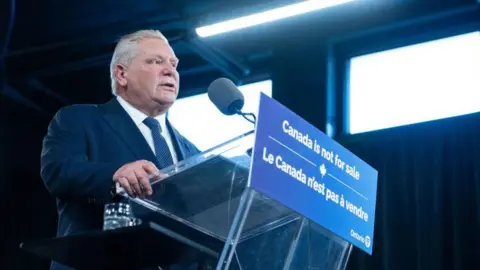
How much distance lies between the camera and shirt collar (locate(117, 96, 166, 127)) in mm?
→ 2217

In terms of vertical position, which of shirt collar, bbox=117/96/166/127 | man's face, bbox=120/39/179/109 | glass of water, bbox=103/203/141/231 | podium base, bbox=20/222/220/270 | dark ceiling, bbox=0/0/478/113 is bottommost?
podium base, bbox=20/222/220/270

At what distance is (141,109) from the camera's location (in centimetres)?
229

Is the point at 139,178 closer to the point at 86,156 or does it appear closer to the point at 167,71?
the point at 86,156

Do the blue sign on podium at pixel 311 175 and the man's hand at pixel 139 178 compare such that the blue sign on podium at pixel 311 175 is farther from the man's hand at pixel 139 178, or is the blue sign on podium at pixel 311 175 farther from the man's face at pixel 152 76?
the man's face at pixel 152 76

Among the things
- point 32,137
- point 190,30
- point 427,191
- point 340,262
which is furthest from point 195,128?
point 340,262

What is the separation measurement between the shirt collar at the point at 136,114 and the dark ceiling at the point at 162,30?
7.51 ft

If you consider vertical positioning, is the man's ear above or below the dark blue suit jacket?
above

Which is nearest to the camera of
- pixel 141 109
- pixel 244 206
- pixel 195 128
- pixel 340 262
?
pixel 244 206

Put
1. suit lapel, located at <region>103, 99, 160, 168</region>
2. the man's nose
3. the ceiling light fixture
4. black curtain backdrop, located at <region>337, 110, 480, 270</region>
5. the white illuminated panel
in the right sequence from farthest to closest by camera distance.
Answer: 1. the white illuminated panel
2. the ceiling light fixture
3. black curtain backdrop, located at <region>337, 110, 480, 270</region>
4. the man's nose
5. suit lapel, located at <region>103, 99, 160, 168</region>

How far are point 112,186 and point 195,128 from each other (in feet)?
11.8

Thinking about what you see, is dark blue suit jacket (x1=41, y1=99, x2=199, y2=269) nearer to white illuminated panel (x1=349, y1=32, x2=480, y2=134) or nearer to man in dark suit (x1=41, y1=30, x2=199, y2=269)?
man in dark suit (x1=41, y1=30, x2=199, y2=269)

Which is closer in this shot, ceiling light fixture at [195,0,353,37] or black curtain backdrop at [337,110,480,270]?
black curtain backdrop at [337,110,480,270]

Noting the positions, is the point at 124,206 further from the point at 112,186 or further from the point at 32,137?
the point at 32,137

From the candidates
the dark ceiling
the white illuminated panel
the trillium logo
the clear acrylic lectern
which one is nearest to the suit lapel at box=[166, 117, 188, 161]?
the clear acrylic lectern
